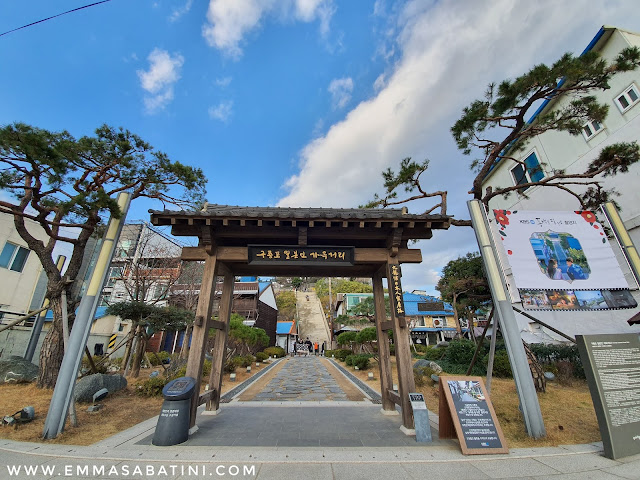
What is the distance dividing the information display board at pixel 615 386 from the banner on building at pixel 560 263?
1.69 metres

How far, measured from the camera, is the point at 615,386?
4.36 metres

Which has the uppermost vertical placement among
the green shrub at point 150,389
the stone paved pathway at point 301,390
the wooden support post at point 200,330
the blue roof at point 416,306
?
the blue roof at point 416,306

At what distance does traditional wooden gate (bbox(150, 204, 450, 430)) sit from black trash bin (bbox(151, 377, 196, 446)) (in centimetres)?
53

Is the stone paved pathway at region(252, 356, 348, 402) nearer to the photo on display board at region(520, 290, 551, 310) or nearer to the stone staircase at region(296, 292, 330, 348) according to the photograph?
the photo on display board at region(520, 290, 551, 310)

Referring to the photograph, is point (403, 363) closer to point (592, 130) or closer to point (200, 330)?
point (200, 330)

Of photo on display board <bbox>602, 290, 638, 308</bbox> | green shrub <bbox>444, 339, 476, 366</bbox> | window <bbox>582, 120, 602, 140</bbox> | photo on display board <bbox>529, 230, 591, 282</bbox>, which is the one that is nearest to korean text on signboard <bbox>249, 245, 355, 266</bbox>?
photo on display board <bbox>529, 230, 591, 282</bbox>

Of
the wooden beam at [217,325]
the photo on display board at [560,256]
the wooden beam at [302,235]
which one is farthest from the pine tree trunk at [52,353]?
the photo on display board at [560,256]

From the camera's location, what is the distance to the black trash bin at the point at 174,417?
4.54 metres

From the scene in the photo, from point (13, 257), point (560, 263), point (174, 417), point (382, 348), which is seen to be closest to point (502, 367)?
point (560, 263)

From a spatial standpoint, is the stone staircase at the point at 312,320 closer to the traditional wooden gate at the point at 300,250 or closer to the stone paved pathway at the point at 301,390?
the stone paved pathway at the point at 301,390

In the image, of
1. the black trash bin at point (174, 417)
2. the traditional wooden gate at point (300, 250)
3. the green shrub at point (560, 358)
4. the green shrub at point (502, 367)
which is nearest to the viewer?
the black trash bin at point (174, 417)

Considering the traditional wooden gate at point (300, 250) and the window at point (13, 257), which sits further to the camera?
the window at point (13, 257)

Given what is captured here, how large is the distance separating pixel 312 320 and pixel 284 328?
12161 mm

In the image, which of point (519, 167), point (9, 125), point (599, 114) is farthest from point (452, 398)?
point (519, 167)
